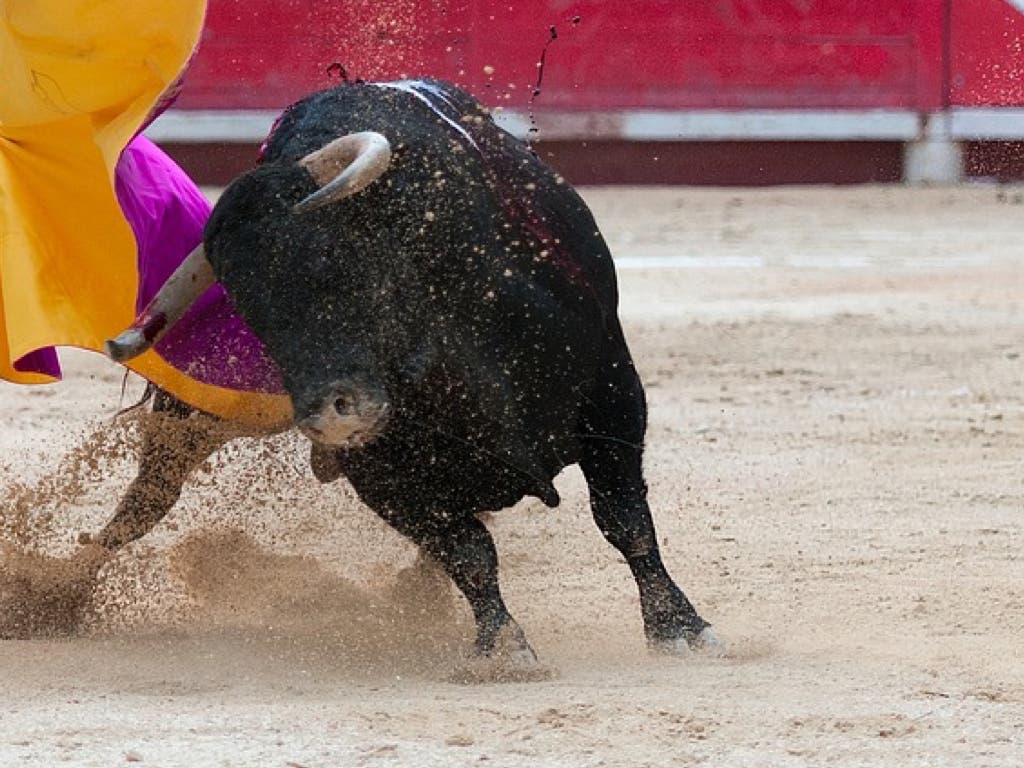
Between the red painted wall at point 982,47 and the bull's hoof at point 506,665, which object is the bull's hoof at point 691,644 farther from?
the red painted wall at point 982,47

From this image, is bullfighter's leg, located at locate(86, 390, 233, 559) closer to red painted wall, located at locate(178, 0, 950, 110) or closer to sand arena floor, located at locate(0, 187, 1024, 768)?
sand arena floor, located at locate(0, 187, 1024, 768)

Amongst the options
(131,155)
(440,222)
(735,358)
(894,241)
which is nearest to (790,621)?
(440,222)

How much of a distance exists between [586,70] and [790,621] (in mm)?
5864

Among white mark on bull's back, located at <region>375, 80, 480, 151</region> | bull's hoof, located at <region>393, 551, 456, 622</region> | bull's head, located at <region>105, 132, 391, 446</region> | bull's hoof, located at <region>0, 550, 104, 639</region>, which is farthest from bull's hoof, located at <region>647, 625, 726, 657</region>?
bull's hoof, located at <region>0, 550, 104, 639</region>

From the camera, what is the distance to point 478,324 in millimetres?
2787

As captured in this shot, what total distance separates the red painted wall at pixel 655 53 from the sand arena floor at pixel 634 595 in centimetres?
299

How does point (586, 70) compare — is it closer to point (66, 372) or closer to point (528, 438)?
point (66, 372)

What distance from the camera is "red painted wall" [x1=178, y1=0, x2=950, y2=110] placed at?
8.45 meters

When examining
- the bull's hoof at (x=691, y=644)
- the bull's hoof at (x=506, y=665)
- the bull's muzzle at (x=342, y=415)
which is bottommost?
the bull's hoof at (x=506, y=665)

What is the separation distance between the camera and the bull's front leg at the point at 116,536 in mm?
3219

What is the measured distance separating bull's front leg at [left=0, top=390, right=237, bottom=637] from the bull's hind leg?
0.57 meters

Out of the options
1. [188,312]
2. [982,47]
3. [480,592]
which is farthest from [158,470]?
[982,47]

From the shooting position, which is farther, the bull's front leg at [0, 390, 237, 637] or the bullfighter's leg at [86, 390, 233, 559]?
the bullfighter's leg at [86, 390, 233, 559]

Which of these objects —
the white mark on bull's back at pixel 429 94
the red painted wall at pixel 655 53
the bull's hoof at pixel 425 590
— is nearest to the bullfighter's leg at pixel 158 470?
the bull's hoof at pixel 425 590
